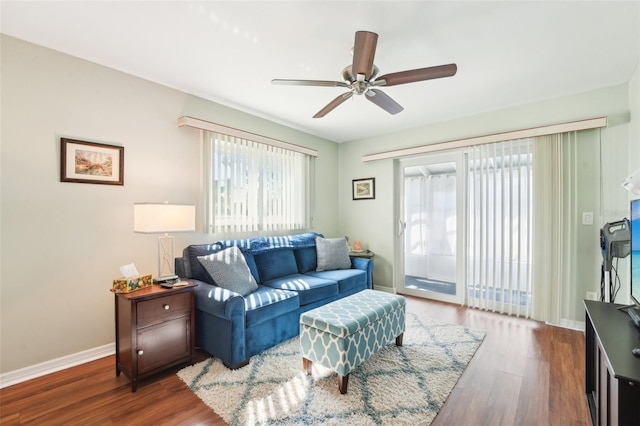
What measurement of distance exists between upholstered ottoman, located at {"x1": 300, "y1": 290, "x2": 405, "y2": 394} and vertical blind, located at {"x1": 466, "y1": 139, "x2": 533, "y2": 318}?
187cm

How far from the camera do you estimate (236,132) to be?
11.3ft

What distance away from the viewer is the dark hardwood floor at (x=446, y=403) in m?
1.78

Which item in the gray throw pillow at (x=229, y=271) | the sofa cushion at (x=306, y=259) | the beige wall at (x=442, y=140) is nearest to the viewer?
the gray throw pillow at (x=229, y=271)

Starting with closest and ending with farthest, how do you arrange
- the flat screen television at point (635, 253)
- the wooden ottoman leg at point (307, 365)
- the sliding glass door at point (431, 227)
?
the flat screen television at point (635, 253) → the wooden ottoman leg at point (307, 365) → the sliding glass door at point (431, 227)

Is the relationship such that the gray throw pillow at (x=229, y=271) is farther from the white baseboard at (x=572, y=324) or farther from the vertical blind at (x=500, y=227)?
the white baseboard at (x=572, y=324)

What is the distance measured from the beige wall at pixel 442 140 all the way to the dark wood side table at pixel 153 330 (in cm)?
311

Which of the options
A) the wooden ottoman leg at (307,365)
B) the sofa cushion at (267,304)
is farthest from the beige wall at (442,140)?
the wooden ottoman leg at (307,365)

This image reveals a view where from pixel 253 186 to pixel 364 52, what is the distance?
92.9 inches

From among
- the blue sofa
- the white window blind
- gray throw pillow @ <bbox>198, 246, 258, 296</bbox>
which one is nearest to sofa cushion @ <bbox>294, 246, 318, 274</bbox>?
the blue sofa

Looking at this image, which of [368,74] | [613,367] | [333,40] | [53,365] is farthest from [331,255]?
[613,367]

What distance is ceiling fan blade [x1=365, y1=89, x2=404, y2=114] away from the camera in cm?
237

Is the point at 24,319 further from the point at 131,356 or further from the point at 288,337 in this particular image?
the point at 288,337

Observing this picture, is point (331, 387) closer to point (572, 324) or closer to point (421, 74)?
→ point (421, 74)

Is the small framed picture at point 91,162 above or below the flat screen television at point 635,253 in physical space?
above
